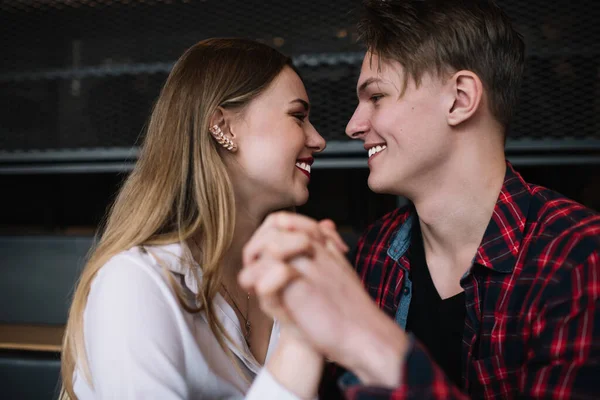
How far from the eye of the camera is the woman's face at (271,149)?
1188 millimetres

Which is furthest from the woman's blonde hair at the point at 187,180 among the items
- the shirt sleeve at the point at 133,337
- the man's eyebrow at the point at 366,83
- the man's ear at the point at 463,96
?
the man's ear at the point at 463,96

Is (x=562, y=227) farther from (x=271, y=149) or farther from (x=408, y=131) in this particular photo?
(x=271, y=149)

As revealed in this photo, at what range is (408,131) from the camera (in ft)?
3.90

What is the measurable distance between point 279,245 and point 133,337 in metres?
0.34

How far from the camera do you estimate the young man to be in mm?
904

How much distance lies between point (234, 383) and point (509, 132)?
0.82 metres

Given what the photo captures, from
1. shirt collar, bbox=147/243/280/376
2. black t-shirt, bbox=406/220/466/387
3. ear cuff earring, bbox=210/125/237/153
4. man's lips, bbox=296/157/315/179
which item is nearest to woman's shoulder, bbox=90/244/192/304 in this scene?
shirt collar, bbox=147/243/280/376

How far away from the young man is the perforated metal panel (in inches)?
5.9

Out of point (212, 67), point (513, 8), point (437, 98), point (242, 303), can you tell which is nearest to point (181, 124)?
point (212, 67)

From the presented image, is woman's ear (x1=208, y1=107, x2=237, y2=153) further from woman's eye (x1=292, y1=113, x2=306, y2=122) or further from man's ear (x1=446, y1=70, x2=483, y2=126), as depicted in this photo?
man's ear (x1=446, y1=70, x2=483, y2=126)

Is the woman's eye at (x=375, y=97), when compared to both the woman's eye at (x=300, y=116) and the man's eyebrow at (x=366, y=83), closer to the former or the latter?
the man's eyebrow at (x=366, y=83)

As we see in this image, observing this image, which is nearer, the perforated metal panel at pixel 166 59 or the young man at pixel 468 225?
the young man at pixel 468 225

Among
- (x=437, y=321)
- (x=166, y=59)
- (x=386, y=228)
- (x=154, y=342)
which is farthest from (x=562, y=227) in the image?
(x=166, y=59)

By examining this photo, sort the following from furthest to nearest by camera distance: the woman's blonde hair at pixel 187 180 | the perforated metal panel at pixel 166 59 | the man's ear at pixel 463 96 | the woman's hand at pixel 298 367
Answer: the perforated metal panel at pixel 166 59, the man's ear at pixel 463 96, the woman's blonde hair at pixel 187 180, the woman's hand at pixel 298 367
